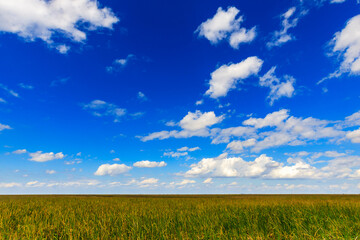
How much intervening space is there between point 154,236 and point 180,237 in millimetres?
730

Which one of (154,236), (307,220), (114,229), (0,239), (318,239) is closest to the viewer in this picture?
(318,239)

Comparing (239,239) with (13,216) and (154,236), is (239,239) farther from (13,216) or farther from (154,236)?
(13,216)

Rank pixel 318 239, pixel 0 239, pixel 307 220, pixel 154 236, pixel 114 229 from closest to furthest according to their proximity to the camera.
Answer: pixel 318 239 → pixel 0 239 → pixel 154 236 → pixel 114 229 → pixel 307 220

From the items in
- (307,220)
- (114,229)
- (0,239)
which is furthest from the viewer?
(307,220)

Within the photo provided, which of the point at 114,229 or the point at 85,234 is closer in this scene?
the point at 85,234

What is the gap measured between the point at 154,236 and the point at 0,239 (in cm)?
344

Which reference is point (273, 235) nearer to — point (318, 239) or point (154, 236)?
point (318, 239)

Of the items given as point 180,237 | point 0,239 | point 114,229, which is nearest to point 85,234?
point 114,229

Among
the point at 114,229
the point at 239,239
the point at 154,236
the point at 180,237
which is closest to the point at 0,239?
the point at 114,229

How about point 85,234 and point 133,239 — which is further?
point 85,234

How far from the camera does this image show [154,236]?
5234mm

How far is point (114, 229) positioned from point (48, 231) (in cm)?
198

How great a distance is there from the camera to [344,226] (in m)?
5.47

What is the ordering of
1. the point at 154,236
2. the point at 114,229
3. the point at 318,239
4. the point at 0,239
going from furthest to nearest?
the point at 114,229 → the point at 154,236 → the point at 0,239 → the point at 318,239
